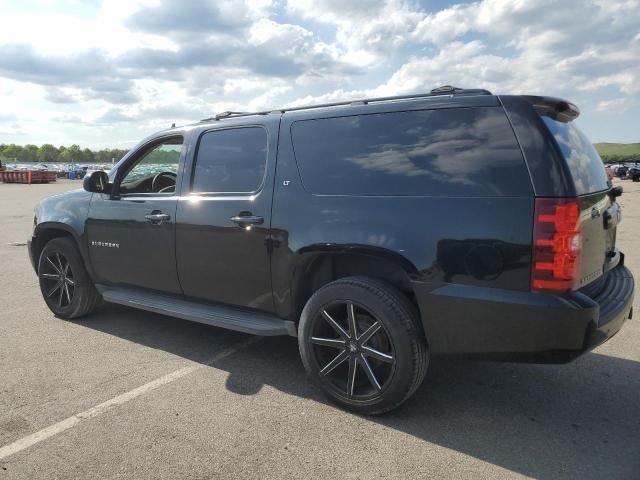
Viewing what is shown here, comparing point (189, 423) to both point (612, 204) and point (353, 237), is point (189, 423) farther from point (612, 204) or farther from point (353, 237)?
point (612, 204)

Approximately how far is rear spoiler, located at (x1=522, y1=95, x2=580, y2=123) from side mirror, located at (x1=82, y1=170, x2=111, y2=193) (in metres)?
3.54

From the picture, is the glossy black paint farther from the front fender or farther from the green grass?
the green grass

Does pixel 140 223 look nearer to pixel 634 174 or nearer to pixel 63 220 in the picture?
pixel 63 220

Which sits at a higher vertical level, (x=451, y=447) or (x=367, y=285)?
(x=367, y=285)

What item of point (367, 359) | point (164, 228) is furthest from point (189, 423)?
point (164, 228)

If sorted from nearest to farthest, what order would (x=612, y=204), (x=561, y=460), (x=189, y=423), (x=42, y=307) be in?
(x=561, y=460), (x=189, y=423), (x=612, y=204), (x=42, y=307)

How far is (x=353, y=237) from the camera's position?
10.1 ft

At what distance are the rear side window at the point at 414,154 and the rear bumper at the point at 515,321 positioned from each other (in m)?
0.56

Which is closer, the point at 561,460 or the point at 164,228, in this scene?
the point at 561,460

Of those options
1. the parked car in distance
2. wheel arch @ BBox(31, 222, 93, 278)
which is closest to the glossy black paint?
wheel arch @ BBox(31, 222, 93, 278)

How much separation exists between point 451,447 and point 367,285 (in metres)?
1.01

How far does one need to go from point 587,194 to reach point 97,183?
3919mm

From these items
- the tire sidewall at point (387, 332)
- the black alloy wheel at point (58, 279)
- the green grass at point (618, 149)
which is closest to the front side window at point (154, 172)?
the black alloy wheel at point (58, 279)

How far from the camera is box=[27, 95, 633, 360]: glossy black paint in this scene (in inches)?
103
